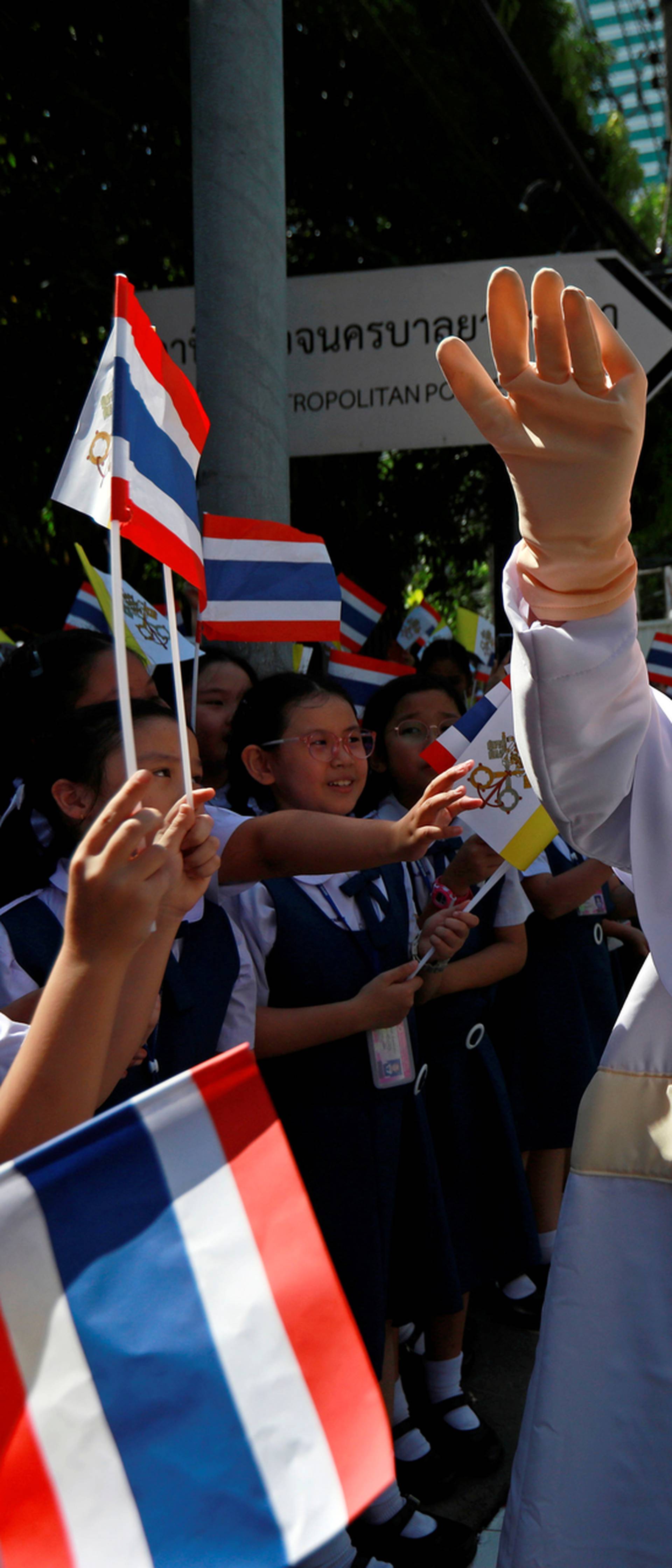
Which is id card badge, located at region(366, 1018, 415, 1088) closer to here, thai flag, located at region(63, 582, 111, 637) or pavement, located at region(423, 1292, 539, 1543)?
pavement, located at region(423, 1292, 539, 1543)

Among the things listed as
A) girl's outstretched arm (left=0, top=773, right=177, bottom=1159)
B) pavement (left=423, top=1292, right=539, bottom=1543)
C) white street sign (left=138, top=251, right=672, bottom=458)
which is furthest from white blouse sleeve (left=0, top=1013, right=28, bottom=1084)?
white street sign (left=138, top=251, right=672, bottom=458)

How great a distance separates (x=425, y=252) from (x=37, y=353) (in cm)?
295

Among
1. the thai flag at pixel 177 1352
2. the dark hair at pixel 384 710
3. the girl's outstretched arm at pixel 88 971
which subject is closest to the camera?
the thai flag at pixel 177 1352

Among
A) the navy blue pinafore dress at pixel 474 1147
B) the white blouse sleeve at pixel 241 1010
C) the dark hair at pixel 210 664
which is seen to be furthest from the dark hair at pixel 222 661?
the white blouse sleeve at pixel 241 1010

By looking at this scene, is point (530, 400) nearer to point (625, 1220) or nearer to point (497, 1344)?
point (625, 1220)

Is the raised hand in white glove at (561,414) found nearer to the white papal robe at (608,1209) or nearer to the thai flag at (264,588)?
the white papal robe at (608,1209)

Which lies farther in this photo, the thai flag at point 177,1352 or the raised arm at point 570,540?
the raised arm at point 570,540

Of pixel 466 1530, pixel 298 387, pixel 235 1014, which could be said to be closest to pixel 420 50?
pixel 298 387

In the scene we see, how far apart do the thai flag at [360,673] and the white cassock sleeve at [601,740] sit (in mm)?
2200

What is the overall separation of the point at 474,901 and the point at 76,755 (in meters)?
0.87

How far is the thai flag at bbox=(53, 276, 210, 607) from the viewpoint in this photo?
1488 mm

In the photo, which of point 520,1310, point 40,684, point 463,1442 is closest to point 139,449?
point 40,684

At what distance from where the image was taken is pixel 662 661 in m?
4.95

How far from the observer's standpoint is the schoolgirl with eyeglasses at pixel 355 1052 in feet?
7.95
